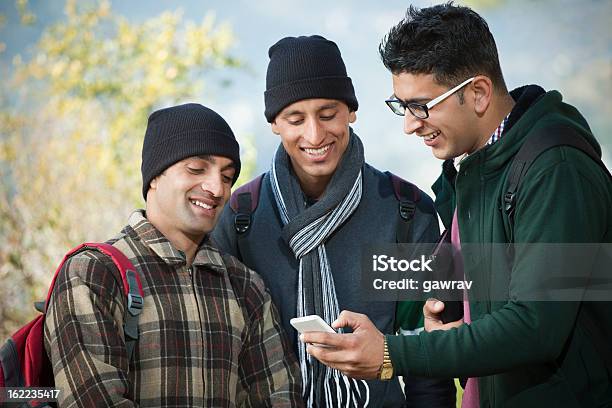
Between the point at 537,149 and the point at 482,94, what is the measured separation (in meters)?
0.31

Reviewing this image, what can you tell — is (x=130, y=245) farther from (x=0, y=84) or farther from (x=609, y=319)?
(x=0, y=84)

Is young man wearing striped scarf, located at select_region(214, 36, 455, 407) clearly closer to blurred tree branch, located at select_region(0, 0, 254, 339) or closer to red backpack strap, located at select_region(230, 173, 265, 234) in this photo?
red backpack strap, located at select_region(230, 173, 265, 234)

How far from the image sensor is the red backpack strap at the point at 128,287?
2.29 metres

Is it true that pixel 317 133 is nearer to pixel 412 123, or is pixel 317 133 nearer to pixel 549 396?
pixel 412 123

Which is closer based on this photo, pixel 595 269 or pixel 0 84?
pixel 595 269

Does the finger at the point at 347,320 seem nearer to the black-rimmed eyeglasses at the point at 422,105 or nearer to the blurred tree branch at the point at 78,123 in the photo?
the black-rimmed eyeglasses at the point at 422,105

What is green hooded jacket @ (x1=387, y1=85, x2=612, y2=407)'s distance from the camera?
196 cm

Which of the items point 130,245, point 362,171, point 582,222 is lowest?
point 582,222

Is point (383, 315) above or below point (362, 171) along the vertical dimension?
below

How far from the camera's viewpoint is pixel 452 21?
2.33m

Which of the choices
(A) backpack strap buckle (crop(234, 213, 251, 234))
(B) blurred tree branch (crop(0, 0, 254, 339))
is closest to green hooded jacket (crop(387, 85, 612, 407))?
(A) backpack strap buckle (crop(234, 213, 251, 234))

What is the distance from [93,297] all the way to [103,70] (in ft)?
14.2

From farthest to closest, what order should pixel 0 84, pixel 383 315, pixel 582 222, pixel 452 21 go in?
pixel 0 84 → pixel 383 315 → pixel 452 21 → pixel 582 222

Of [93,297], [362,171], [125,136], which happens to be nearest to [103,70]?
[125,136]
